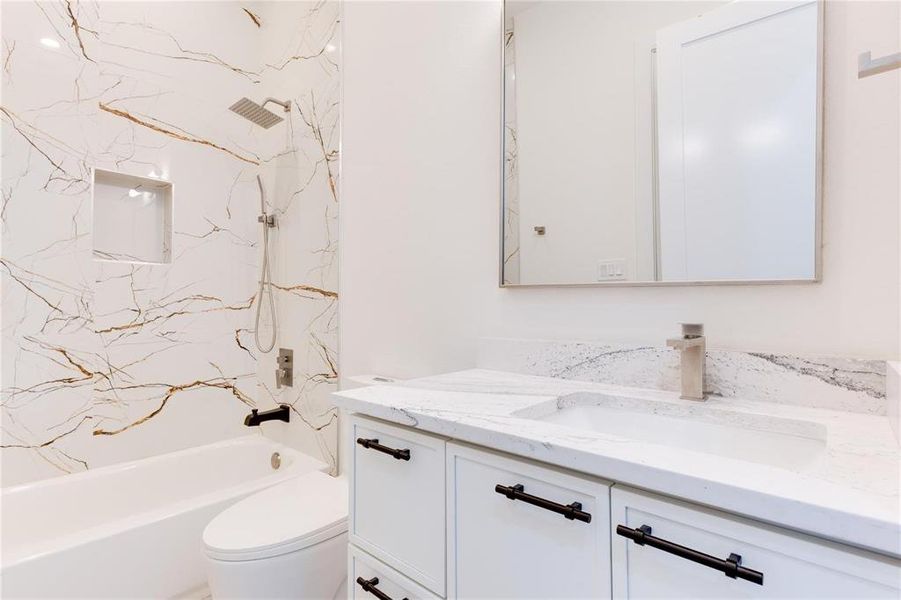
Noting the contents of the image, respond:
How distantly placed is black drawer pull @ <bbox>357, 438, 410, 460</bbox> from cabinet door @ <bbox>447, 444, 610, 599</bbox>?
11 cm

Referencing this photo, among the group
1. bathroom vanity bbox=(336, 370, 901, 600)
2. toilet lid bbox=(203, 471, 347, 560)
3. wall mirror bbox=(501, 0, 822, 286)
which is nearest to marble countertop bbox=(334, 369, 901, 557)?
bathroom vanity bbox=(336, 370, 901, 600)

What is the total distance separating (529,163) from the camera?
4.46 feet

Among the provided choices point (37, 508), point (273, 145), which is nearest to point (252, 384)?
point (37, 508)

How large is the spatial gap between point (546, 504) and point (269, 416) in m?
1.65

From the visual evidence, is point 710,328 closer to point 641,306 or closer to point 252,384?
point 641,306

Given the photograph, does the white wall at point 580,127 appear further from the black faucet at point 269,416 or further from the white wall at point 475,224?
the black faucet at point 269,416

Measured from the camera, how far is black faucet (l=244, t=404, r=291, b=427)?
6.12 feet

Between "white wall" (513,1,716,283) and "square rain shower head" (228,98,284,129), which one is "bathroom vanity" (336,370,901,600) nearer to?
"white wall" (513,1,716,283)

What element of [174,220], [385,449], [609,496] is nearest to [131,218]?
[174,220]

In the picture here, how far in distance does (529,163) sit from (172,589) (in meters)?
1.88

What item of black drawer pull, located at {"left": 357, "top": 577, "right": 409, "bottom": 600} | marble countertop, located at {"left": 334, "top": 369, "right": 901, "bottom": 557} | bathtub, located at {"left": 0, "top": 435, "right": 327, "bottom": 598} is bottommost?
bathtub, located at {"left": 0, "top": 435, "right": 327, "bottom": 598}

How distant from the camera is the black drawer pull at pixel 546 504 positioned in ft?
2.14

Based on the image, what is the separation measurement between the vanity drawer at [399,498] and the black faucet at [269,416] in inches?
39.6

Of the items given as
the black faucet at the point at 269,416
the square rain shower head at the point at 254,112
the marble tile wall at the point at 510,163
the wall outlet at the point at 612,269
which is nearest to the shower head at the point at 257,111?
the square rain shower head at the point at 254,112
